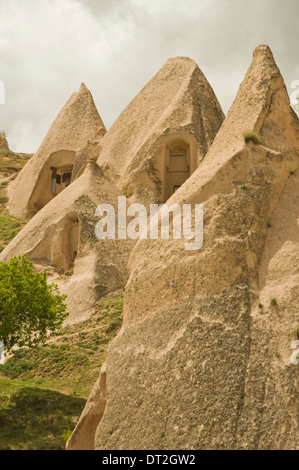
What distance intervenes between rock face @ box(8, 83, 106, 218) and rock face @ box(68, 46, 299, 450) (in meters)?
24.8

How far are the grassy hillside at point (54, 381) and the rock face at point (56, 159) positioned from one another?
15.5 metres

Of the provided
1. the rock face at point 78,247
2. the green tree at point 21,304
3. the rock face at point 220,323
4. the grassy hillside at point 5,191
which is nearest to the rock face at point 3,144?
the grassy hillside at point 5,191

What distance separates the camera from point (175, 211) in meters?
12.6

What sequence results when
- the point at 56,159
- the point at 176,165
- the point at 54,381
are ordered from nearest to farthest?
1. the point at 54,381
2. the point at 176,165
3. the point at 56,159

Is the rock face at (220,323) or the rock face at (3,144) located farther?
the rock face at (3,144)

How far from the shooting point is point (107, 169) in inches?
1323

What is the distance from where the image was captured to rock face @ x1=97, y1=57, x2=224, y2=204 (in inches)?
1192

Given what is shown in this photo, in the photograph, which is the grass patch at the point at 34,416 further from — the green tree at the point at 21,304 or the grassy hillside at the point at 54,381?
the green tree at the point at 21,304

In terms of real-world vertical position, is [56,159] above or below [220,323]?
above

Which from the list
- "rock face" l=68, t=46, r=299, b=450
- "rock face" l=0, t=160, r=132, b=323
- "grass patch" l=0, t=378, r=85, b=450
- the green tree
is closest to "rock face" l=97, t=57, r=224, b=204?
"rock face" l=0, t=160, r=132, b=323

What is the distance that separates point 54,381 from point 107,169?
15.7 meters

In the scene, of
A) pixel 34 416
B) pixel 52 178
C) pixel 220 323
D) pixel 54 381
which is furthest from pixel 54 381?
pixel 52 178

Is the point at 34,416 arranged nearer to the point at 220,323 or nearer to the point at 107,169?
the point at 220,323

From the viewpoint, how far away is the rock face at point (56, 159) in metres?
38.3
